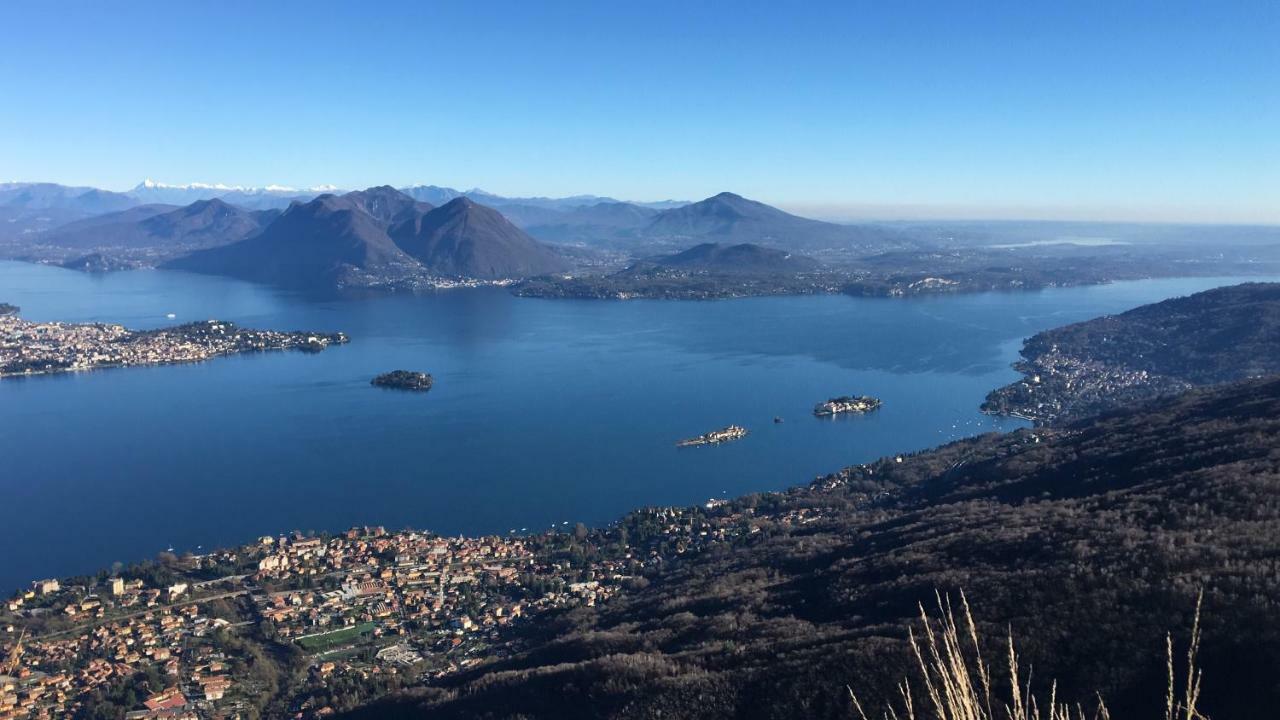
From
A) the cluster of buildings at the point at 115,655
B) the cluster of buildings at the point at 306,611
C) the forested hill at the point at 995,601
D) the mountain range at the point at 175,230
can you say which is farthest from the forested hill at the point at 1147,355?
the mountain range at the point at 175,230

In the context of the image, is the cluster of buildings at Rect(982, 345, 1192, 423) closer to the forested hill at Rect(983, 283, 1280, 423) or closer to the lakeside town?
the forested hill at Rect(983, 283, 1280, 423)

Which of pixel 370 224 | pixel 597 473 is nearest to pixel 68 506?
pixel 597 473

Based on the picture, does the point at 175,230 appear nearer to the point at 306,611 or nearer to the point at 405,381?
the point at 405,381

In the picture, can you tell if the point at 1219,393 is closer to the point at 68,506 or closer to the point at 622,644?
the point at 622,644

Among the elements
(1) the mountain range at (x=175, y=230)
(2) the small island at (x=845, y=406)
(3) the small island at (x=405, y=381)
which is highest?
(1) the mountain range at (x=175, y=230)

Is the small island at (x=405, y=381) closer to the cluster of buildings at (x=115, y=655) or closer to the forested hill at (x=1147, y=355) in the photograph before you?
the cluster of buildings at (x=115, y=655)

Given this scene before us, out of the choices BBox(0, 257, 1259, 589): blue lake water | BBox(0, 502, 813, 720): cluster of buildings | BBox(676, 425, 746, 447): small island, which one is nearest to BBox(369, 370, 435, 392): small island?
BBox(0, 257, 1259, 589): blue lake water
